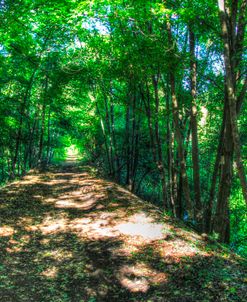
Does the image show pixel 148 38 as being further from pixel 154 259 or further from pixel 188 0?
pixel 154 259

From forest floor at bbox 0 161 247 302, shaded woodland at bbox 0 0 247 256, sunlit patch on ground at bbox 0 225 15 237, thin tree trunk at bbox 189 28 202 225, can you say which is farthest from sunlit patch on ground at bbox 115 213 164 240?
sunlit patch on ground at bbox 0 225 15 237

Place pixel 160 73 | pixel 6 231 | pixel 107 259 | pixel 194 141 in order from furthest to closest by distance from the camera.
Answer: pixel 160 73, pixel 194 141, pixel 6 231, pixel 107 259

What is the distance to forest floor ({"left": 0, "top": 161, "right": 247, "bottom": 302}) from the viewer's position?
6012 mm

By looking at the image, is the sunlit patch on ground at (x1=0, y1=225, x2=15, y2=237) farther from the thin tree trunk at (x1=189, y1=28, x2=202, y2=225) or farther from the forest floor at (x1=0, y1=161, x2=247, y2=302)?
the thin tree trunk at (x1=189, y1=28, x2=202, y2=225)

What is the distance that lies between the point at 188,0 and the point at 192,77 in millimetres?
2877

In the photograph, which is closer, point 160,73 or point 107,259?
point 107,259

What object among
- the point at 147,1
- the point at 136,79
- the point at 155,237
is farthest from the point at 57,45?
the point at 155,237

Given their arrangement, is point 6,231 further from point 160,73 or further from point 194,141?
point 160,73

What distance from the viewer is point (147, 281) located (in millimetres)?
6371

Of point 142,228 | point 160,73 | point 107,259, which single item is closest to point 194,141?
point 142,228

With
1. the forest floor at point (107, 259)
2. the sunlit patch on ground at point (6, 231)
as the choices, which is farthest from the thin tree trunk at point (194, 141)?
the sunlit patch on ground at point (6, 231)

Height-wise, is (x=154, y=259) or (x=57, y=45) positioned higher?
(x=57, y=45)

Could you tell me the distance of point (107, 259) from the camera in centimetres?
741

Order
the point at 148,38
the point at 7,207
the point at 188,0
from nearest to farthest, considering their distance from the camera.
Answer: the point at 188,0 < the point at 148,38 < the point at 7,207
